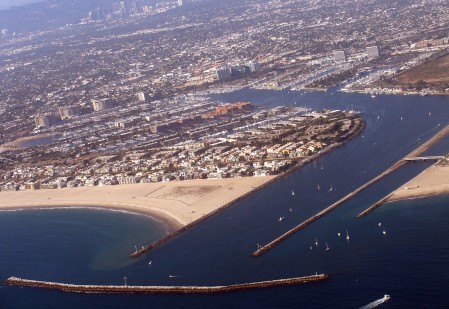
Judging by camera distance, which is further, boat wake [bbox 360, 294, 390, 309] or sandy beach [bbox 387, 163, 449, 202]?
sandy beach [bbox 387, 163, 449, 202]

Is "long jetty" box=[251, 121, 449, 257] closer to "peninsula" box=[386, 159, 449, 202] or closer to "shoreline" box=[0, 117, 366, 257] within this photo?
"peninsula" box=[386, 159, 449, 202]

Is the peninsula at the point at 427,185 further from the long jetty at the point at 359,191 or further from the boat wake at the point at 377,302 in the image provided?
the boat wake at the point at 377,302

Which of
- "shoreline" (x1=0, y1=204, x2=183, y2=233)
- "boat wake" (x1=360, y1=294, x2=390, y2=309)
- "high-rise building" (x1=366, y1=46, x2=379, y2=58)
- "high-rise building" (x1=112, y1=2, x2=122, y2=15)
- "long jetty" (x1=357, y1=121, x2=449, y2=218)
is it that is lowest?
"high-rise building" (x1=112, y1=2, x2=122, y2=15)

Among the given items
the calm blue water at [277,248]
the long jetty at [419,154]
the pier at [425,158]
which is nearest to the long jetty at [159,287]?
the calm blue water at [277,248]

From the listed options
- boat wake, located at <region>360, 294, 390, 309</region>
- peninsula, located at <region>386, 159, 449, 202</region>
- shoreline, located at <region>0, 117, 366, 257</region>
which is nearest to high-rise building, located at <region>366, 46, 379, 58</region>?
shoreline, located at <region>0, 117, 366, 257</region>

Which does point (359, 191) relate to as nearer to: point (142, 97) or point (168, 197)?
point (168, 197)

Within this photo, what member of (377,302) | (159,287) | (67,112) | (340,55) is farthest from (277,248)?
(340,55)
